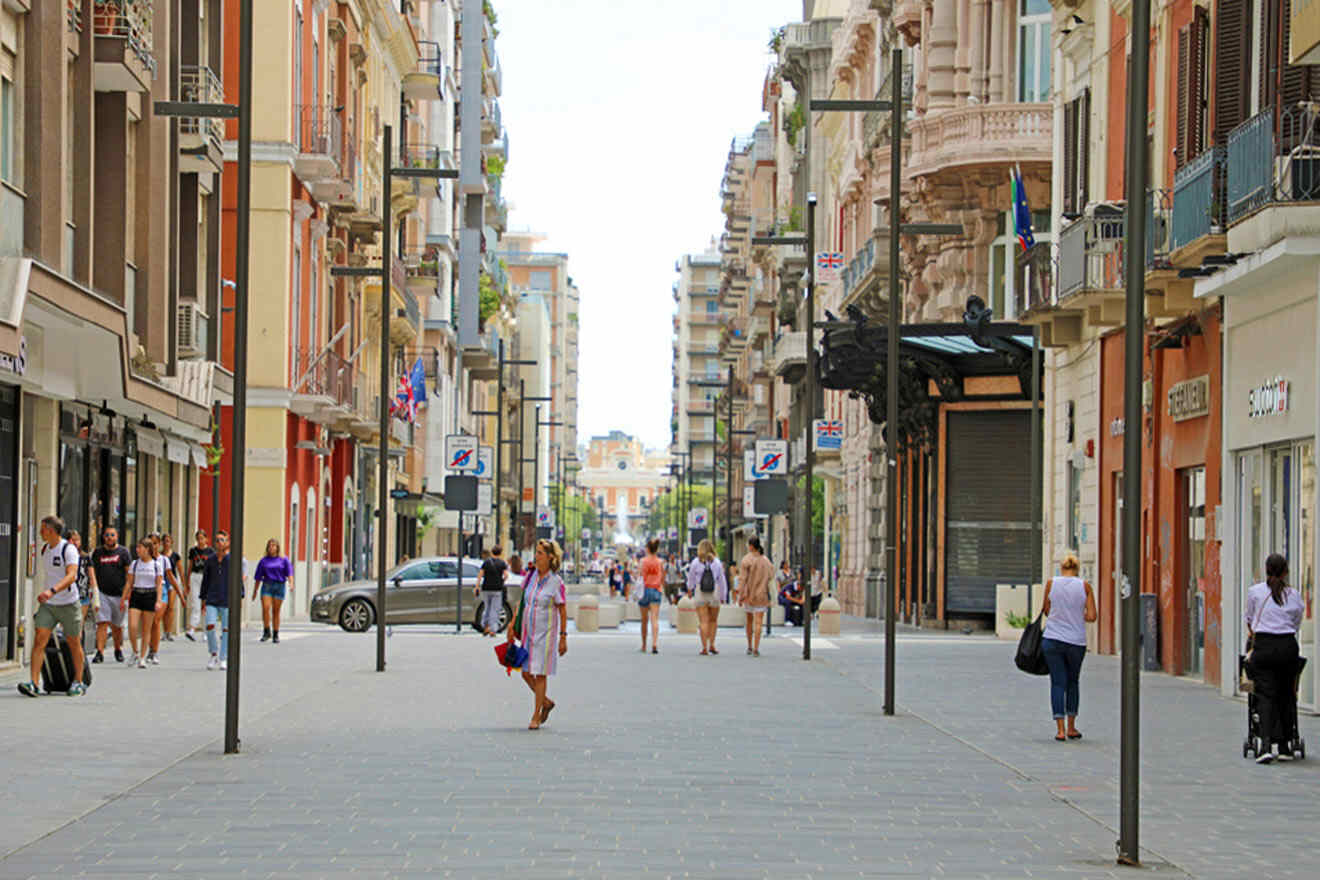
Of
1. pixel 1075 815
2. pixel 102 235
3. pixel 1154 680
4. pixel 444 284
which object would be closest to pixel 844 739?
pixel 1075 815

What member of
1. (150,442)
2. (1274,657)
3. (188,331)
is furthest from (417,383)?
(1274,657)

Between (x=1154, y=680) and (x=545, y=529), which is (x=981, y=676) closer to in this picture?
(x=1154, y=680)

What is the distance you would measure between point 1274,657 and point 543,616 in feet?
20.1

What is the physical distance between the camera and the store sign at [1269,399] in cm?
2206

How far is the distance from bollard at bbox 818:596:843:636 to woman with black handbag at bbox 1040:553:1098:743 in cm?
2250

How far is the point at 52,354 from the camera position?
26172 millimetres

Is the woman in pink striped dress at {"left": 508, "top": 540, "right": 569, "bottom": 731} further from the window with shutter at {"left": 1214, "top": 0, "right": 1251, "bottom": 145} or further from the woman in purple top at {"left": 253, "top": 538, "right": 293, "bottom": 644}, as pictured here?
the woman in purple top at {"left": 253, "top": 538, "right": 293, "bottom": 644}

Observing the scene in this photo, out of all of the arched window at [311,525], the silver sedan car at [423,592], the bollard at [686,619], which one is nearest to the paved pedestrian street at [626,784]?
the silver sedan car at [423,592]

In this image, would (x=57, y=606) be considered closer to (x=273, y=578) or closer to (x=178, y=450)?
(x=273, y=578)

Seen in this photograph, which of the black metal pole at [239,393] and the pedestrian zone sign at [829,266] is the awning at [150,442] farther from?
the pedestrian zone sign at [829,266]

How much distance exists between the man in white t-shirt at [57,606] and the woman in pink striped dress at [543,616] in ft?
16.1

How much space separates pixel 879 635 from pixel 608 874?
108 feet

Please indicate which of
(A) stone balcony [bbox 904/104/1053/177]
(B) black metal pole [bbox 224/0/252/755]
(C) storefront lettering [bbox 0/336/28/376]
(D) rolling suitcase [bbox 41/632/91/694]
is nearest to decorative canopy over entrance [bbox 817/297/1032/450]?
(A) stone balcony [bbox 904/104/1053/177]

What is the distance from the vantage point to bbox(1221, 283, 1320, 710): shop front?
21281 mm
